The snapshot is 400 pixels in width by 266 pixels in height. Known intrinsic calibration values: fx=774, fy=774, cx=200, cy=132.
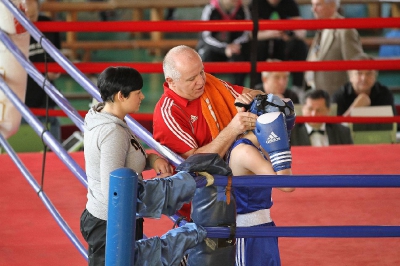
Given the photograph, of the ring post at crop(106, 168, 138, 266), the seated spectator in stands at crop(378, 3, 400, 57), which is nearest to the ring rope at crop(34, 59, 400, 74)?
the ring post at crop(106, 168, 138, 266)

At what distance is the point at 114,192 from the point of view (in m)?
2.05

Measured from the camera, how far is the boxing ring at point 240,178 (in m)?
2.18

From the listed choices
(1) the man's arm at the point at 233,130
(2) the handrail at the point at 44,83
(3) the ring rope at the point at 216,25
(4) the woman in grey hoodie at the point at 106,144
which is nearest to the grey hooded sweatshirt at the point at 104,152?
(4) the woman in grey hoodie at the point at 106,144

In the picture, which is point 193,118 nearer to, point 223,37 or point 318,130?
point 318,130

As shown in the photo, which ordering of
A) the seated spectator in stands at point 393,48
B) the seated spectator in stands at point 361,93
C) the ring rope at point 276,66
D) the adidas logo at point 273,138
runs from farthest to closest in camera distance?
1. the seated spectator in stands at point 393,48
2. the seated spectator in stands at point 361,93
3. the ring rope at point 276,66
4. the adidas logo at point 273,138

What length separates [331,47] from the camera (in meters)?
6.91

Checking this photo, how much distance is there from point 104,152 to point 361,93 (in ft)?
14.4

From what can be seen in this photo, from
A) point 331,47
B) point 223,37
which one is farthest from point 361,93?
point 223,37

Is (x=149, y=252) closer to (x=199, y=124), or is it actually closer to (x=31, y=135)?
(x=199, y=124)

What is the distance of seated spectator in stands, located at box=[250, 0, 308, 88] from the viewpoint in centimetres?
750

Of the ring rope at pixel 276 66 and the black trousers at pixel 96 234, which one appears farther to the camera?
the ring rope at pixel 276 66

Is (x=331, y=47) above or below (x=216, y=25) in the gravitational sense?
below

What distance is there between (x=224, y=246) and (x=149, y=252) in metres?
0.24

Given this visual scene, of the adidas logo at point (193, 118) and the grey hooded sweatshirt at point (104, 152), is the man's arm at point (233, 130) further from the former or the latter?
the grey hooded sweatshirt at point (104, 152)
